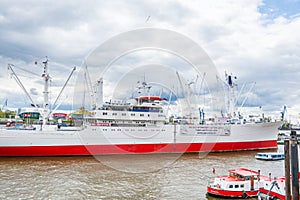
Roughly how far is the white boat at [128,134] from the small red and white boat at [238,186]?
15.3m

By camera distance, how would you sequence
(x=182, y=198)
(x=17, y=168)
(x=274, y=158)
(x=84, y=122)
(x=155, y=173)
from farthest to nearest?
(x=84, y=122) < (x=274, y=158) < (x=17, y=168) < (x=155, y=173) < (x=182, y=198)

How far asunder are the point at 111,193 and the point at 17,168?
9.96 m

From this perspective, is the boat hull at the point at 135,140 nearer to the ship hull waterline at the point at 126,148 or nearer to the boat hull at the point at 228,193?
the ship hull waterline at the point at 126,148

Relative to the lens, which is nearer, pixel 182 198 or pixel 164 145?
pixel 182 198

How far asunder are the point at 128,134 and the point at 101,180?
12.0 meters

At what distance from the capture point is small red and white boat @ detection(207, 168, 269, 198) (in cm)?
1225

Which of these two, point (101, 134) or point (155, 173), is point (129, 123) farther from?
point (155, 173)

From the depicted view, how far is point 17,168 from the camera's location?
18.1 m

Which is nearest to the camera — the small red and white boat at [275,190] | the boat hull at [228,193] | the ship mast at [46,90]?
the small red and white boat at [275,190]

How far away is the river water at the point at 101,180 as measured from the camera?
1231 cm

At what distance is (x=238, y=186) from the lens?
12492 millimetres

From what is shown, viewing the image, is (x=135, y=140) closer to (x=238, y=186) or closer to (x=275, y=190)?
(x=238, y=186)

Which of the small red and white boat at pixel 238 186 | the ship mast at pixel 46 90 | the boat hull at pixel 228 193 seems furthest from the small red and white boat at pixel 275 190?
the ship mast at pixel 46 90

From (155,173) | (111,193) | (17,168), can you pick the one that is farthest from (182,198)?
(17,168)
